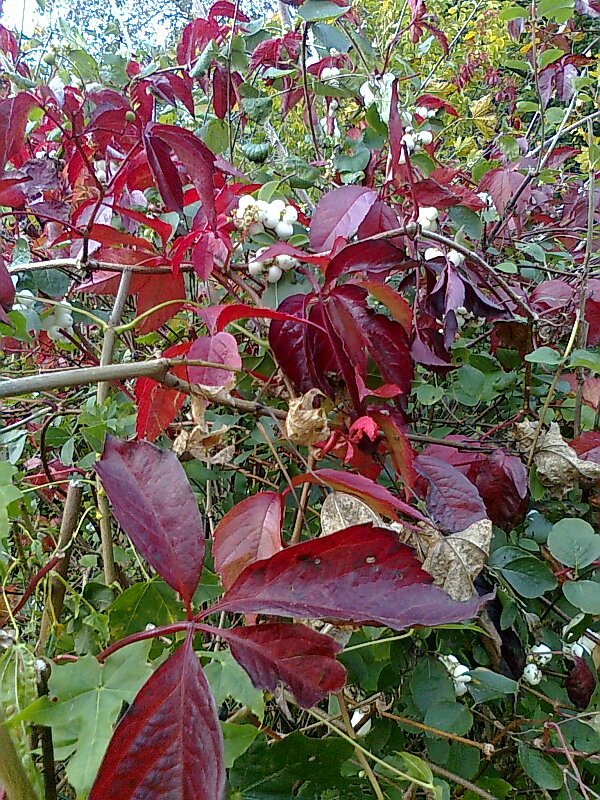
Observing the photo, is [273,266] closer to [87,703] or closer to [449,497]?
[449,497]

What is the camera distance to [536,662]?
0.61 meters

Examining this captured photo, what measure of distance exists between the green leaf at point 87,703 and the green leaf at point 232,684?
0.05m

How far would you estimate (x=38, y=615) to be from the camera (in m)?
0.61

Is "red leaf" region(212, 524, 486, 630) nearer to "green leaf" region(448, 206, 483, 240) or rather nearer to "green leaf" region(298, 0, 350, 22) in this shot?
"green leaf" region(448, 206, 483, 240)

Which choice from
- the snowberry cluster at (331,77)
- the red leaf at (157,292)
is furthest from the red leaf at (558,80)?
the red leaf at (157,292)

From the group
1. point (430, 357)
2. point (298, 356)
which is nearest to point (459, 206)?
point (430, 357)

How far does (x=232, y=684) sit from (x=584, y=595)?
319 mm

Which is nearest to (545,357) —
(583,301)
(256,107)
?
(583,301)

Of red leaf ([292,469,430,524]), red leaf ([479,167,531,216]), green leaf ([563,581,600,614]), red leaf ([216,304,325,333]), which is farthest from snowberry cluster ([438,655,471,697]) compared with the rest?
red leaf ([479,167,531,216])

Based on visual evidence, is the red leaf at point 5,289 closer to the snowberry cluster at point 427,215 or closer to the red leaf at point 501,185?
the snowberry cluster at point 427,215

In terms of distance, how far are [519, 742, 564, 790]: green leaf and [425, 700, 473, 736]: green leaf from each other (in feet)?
0.17

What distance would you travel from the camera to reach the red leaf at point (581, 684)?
0.56 metres

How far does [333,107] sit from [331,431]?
91cm

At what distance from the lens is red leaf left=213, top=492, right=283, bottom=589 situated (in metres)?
0.42
